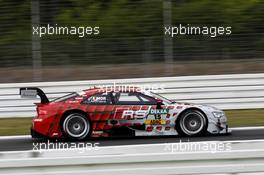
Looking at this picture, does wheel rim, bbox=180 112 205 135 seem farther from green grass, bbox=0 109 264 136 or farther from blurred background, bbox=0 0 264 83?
blurred background, bbox=0 0 264 83

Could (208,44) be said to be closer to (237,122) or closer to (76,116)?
(237,122)

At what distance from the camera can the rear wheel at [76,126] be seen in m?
10.2

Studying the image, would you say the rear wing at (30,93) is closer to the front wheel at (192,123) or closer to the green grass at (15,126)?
the green grass at (15,126)

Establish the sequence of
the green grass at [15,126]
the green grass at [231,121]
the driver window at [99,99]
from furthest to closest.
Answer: the green grass at [231,121]
the green grass at [15,126]
the driver window at [99,99]

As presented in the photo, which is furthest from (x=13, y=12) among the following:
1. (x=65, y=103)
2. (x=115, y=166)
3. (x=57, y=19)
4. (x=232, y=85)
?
(x=115, y=166)

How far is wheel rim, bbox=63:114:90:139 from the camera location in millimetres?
10203

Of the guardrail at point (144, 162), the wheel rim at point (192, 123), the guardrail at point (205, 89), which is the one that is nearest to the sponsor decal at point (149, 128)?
the wheel rim at point (192, 123)

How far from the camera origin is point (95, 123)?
1026cm

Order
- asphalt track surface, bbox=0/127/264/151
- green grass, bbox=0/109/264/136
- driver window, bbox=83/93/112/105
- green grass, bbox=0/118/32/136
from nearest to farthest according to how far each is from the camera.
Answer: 1. asphalt track surface, bbox=0/127/264/151
2. driver window, bbox=83/93/112/105
3. green grass, bbox=0/118/32/136
4. green grass, bbox=0/109/264/136

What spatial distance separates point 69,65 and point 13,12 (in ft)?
5.67

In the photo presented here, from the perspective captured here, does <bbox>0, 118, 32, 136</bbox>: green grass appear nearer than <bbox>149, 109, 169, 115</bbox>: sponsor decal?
No

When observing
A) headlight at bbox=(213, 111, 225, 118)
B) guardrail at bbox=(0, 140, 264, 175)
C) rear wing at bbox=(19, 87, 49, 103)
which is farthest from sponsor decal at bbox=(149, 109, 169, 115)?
guardrail at bbox=(0, 140, 264, 175)

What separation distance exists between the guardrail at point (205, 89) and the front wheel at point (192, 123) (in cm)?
293

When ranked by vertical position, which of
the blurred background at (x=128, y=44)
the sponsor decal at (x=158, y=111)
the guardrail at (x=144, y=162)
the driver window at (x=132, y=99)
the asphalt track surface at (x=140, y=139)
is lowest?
the asphalt track surface at (x=140, y=139)
